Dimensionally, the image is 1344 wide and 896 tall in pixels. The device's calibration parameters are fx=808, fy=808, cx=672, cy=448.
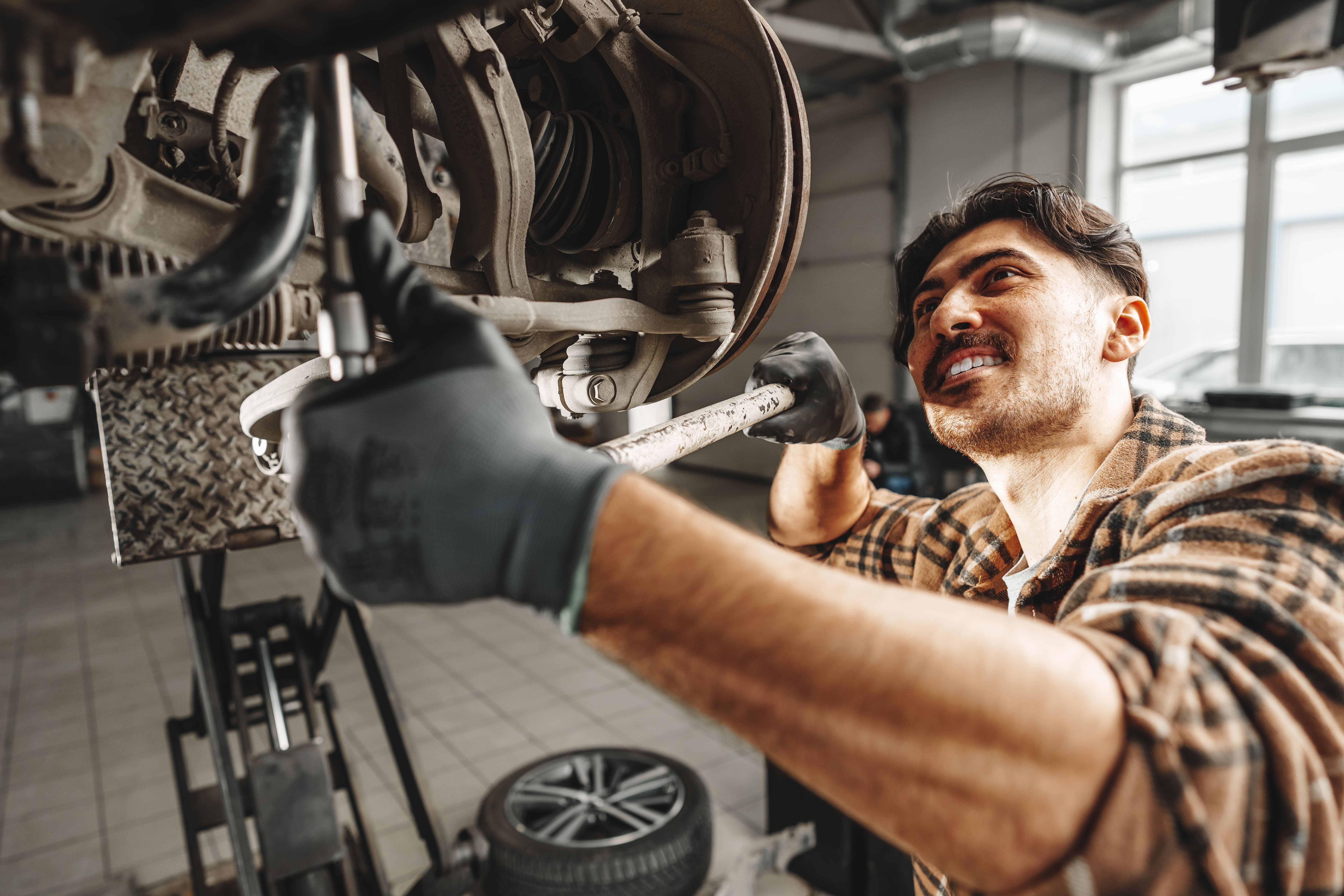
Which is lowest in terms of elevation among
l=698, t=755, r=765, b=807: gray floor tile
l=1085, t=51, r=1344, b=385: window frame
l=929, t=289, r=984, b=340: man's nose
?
l=698, t=755, r=765, b=807: gray floor tile

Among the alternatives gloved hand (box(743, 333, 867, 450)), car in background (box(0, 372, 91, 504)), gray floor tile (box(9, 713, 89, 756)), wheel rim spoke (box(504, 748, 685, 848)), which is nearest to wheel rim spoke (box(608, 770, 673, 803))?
wheel rim spoke (box(504, 748, 685, 848))

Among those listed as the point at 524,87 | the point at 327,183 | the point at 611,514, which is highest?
the point at 524,87

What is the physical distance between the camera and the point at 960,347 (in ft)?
3.88

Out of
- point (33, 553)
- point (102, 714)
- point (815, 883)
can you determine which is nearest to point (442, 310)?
point (815, 883)

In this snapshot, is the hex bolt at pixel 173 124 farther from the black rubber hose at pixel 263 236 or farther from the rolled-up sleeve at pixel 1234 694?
the rolled-up sleeve at pixel 1234 694

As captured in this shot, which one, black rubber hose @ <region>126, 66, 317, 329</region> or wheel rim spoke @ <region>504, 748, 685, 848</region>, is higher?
black rubber hose @ <region>126, 66, 317, 329</region>

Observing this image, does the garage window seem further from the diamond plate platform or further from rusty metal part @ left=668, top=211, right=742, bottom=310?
the diamond plate platform

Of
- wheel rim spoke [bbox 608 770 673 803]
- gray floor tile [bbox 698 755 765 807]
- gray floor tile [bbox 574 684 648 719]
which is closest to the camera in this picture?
wheel rim spoke [bbox 608 770 673 803]

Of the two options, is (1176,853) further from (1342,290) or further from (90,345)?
(1342,290)

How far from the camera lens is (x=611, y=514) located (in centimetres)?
57

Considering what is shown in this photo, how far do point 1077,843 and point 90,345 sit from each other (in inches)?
29.4

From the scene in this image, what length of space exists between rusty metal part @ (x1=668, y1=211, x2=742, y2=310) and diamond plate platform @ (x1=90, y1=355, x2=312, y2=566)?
83 centimetres

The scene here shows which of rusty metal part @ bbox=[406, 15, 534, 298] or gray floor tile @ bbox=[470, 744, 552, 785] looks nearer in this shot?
rusty metal part @ bbox=[406, 15, 534, 298]

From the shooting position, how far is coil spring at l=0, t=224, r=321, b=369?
573 mm
